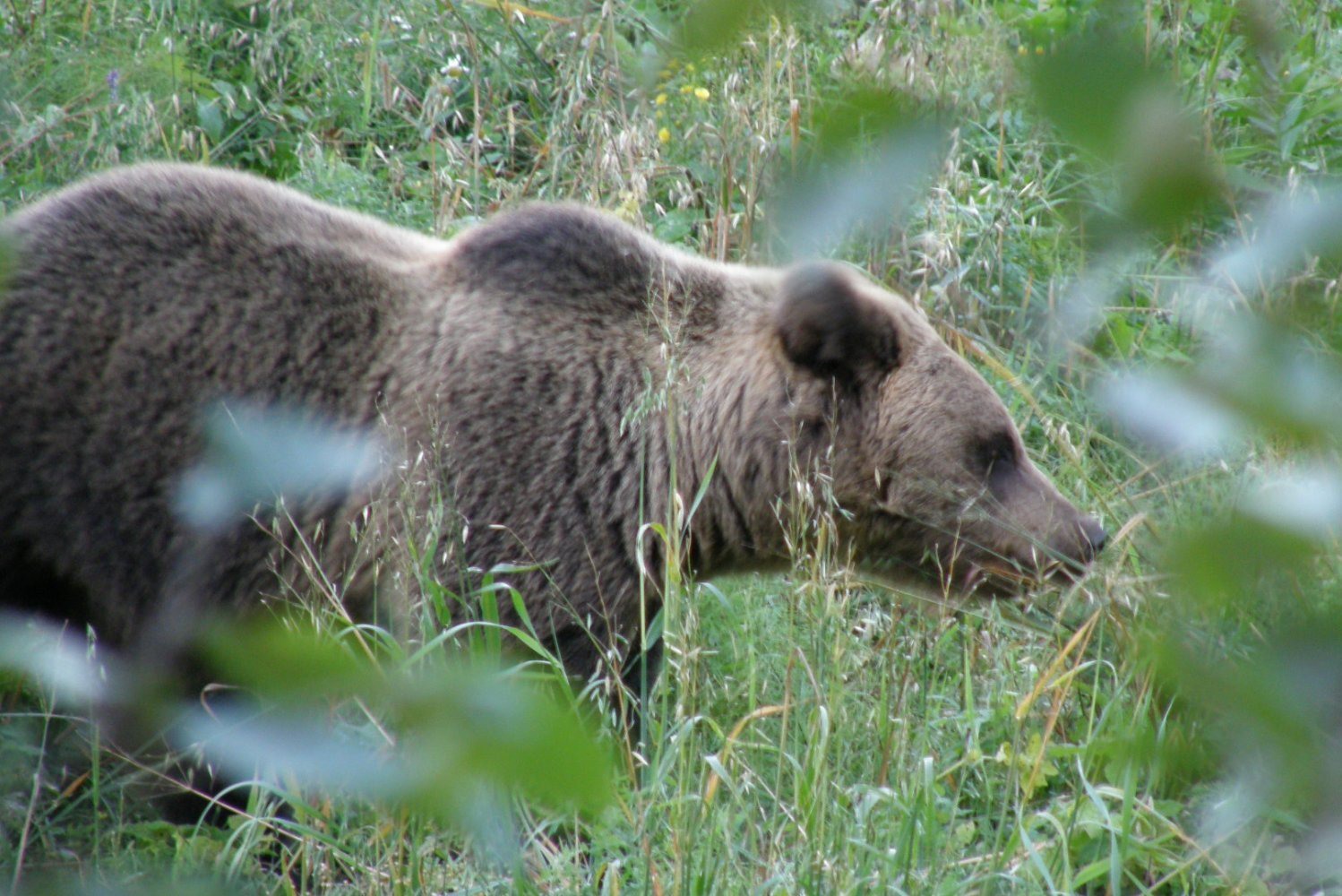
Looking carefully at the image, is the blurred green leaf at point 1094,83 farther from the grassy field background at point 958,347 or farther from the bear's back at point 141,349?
the bear's back at point 141,349

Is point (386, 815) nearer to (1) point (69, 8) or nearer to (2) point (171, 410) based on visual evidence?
(2) point (171, 410)

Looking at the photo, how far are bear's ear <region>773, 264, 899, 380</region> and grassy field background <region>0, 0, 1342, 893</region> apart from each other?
225 mm

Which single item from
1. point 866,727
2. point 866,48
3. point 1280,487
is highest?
point 866,48

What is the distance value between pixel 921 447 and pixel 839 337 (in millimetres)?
406

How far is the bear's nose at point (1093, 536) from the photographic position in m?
4.03

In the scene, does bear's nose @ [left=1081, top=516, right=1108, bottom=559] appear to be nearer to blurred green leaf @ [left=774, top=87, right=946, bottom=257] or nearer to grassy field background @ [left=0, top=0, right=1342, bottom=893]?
grassy field background @ [left=0, top=0, right=1342, bottom=893]

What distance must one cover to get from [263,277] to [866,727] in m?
2.13

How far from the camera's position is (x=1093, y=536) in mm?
4039

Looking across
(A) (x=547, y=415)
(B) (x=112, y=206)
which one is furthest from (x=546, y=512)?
(B) (x=112, y=206)

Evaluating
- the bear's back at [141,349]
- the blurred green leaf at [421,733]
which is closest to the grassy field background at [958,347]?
the blurred green leaf at [421,733]

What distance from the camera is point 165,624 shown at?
367 cm

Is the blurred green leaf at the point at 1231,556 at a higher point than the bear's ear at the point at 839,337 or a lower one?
higher

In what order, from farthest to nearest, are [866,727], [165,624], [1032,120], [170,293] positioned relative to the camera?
1. [170,293]
2. [165,624]
3. [866,727]
4. [1032,120]

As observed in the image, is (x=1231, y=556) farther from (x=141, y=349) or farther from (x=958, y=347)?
(x=958, y=347)
